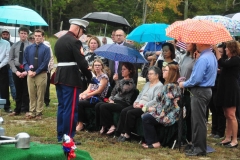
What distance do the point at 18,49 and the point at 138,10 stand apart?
113ft

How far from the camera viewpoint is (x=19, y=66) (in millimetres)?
9953

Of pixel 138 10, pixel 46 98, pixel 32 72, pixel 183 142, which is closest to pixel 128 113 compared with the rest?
pixel 183 142

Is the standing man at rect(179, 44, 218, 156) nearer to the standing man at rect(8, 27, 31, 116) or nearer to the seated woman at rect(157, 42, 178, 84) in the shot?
the seated woman at rect(157, 42, 178, 84)

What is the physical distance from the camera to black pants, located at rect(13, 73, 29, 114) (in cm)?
1007

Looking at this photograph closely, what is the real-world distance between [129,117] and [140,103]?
0.28 metres

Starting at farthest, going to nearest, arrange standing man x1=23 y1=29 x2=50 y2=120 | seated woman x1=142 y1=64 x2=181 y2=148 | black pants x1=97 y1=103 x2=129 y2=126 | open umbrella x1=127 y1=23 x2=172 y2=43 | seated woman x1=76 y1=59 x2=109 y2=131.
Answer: standing man x1=23 y1=29 x2=50 y2=120 < open umbrella x1=127 y1=23 x2=172 y2=43 < seated woman x1=76 y1=59 x2=109 y2=131 < black pants x1=97 y1=103 x2=129 y2=126 < seated woman x1=142 y1=64 x2=181 y2=148

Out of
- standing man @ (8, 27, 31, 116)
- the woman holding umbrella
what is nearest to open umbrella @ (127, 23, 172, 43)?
the woman holding umbrella

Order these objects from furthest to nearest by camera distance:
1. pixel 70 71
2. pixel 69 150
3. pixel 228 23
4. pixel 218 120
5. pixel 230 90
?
pixel 228 23
pixel 218 120
pixel 230 90
pixel 70 71
pixel 69 150

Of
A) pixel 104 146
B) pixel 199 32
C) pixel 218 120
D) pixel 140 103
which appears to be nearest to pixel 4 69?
pixel 140 103

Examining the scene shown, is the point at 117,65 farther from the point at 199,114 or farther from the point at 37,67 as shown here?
the point at 199,114

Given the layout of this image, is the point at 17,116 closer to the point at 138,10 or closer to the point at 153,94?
the point at 153,94

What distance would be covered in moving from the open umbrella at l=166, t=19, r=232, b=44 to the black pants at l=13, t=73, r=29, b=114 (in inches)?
171

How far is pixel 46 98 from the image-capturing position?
37.4ft

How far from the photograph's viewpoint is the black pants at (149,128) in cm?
724
